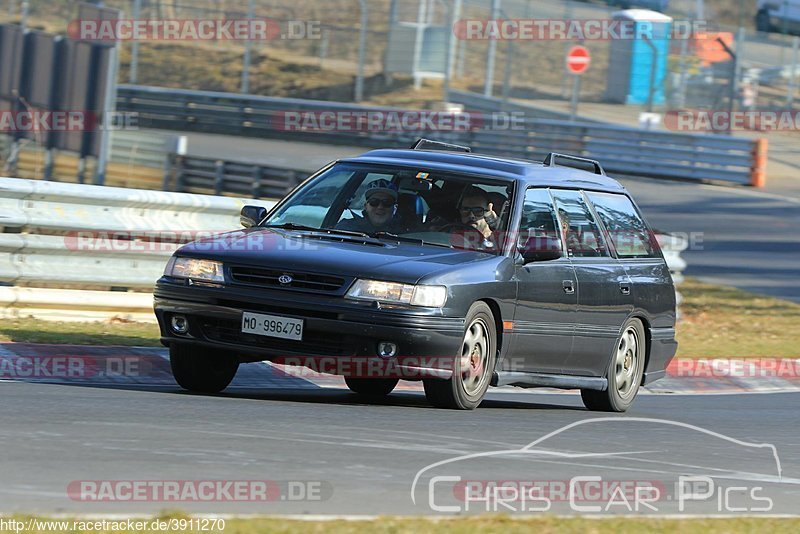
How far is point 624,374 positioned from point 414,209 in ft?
7.65

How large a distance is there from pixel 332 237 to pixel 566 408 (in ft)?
8.96

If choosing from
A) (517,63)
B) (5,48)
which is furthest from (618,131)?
(5,48)

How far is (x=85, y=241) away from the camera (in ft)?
38.5

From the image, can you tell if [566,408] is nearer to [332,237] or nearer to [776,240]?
[332,237]

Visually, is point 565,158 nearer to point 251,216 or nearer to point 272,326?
point 251,216

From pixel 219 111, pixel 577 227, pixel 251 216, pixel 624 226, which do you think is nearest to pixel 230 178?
pixel 219 111

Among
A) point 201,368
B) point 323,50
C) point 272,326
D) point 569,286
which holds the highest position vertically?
point 323,50

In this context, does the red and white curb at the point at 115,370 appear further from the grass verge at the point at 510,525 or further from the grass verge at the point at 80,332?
the grass verge at the point at 510,525

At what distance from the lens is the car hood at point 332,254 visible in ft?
26.8

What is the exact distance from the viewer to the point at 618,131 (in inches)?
1331

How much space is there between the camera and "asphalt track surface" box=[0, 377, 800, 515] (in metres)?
5.80

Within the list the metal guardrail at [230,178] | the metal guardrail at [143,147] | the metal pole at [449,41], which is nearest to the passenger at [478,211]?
the metal guardrail at [230,178]

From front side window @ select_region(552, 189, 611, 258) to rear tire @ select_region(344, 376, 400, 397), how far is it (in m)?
1.58

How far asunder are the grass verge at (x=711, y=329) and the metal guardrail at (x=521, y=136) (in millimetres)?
12626
